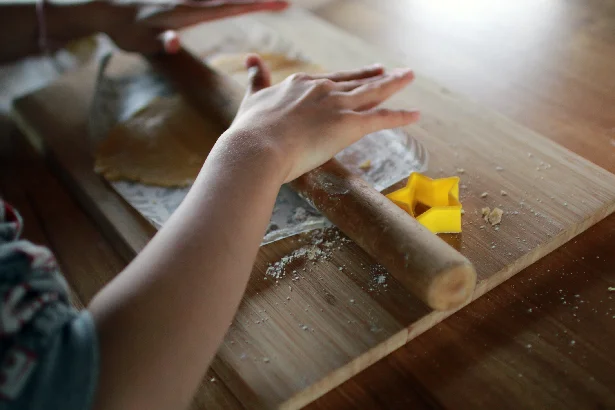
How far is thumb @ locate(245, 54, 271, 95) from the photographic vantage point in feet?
2.92

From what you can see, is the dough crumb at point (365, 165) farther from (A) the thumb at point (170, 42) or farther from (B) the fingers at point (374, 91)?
(A) the thumb at point (170, 42)

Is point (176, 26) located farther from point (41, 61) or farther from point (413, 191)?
point (413, 191)

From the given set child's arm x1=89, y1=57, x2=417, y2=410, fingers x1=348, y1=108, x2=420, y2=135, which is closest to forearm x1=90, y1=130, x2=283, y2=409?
child's arm x1=89, y1=57, x2=417, y2=410

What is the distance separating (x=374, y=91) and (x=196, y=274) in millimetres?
437

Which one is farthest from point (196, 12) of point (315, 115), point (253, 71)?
point (315, 115)

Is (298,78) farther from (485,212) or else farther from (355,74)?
(485,212)

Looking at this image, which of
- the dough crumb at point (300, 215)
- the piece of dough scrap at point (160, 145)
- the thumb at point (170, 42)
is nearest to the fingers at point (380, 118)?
the dough crumb at point (300, 215)

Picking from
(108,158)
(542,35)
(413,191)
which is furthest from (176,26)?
(542,35)

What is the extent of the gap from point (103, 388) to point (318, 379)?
0.21 meters

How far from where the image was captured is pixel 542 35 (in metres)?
1.24

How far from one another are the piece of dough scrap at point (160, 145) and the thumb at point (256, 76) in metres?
0.12

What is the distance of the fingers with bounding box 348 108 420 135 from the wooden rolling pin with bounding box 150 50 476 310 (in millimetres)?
67

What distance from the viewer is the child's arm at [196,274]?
0.48 metres

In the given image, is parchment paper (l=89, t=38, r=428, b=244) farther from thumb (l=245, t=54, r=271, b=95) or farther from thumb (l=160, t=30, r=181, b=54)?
thumb (l=245, t=54, r=271, b=95)
